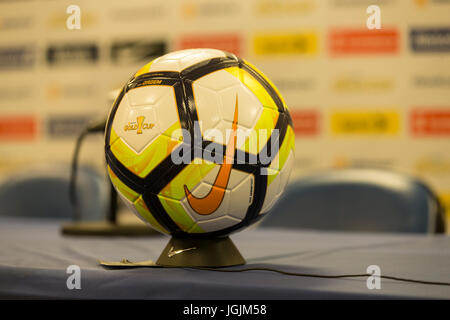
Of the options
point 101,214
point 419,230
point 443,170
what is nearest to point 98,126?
point 101,214

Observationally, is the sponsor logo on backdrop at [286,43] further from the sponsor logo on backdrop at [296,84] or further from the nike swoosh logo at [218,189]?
the nike swoosh logo at [218,189]

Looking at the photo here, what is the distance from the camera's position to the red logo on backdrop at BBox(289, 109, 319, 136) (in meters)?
2.71

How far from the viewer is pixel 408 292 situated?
572mm

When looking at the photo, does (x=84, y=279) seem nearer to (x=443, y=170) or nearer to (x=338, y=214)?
(x=338, y=214)

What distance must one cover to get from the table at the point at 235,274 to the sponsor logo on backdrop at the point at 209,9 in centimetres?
196

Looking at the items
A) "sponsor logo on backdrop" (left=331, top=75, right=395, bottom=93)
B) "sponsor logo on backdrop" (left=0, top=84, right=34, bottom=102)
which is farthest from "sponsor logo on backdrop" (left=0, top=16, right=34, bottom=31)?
"sponsor logo on backdrop" (left=331, top=75, right=395, bottom=93)

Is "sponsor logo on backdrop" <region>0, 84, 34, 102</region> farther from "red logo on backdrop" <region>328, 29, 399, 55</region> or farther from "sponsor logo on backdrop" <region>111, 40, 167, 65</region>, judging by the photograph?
"red logo on backdrop" <region>328, 29, 399, 55</region>

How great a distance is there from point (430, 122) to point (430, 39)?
17.1 inches

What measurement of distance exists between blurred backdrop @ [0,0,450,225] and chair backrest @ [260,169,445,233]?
3.57 feet

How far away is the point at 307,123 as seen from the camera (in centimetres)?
272

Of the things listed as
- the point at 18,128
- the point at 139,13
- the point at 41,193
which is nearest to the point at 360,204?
the point at 41,193

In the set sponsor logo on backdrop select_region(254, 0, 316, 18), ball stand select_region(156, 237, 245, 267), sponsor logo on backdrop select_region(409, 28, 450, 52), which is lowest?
ball stand select_region(156, 237, 245, 267)

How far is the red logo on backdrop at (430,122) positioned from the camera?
260cm
